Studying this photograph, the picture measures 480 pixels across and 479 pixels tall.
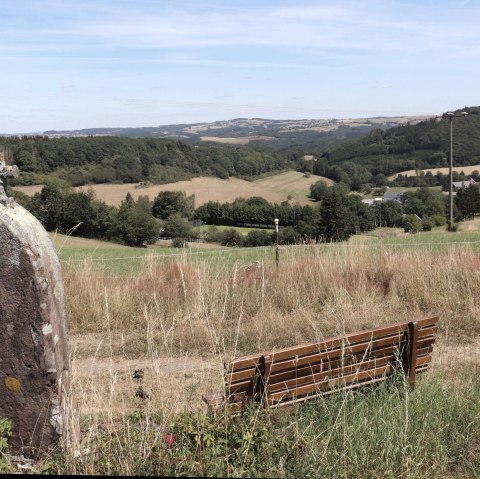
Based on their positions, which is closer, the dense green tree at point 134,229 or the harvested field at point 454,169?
the dense green tree at point 134,229

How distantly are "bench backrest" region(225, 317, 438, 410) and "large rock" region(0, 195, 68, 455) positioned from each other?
1129 mm

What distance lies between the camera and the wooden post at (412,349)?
4.66 m

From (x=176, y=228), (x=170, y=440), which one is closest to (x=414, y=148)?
(x=176, y=228)

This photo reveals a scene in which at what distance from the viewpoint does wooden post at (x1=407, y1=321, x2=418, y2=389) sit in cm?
466

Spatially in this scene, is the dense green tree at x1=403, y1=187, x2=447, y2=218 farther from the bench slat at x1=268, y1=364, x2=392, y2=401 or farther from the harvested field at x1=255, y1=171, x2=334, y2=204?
the bench slat at x1=268, y1=364, x2=392, y2=401

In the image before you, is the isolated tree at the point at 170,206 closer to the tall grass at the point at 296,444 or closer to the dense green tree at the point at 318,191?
the dense green tree at the point at 318,191

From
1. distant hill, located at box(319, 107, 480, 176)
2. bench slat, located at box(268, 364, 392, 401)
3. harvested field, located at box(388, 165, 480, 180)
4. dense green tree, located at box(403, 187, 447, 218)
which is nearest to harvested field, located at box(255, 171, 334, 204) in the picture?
distant hill, located at box(319, 107, 480, 176)

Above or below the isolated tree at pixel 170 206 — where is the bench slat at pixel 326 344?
above

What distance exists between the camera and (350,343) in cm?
443

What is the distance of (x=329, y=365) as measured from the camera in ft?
13.9

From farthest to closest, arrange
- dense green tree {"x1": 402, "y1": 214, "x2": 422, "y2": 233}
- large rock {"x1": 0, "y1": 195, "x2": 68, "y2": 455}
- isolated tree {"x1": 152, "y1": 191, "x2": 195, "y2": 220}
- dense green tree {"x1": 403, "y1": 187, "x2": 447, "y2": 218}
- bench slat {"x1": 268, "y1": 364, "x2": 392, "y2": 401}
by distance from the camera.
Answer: isolated tree {"x1": 152, "y1": 191, "x2": 195, "y2": 220} → dense green tree {"x1": 403, "y1": 187, "x2": 447, "y2": 218} → dense green tree {"x1": 402, "y1": 214, "x2": 422, "y2": 233} → bench slat {"x1": 268, "y1": 364, "x2": 392, "y2": 401} → large rock {"x1": 0, "y1": 195, "x2": 68, "y2": 455}

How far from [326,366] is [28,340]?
2.12 m

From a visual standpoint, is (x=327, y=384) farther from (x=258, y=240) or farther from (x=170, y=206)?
(x=170, y=206)

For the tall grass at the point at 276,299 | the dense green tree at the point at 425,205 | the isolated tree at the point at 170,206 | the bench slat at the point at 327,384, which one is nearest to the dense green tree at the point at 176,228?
the isolated tree at the point at 170,206
